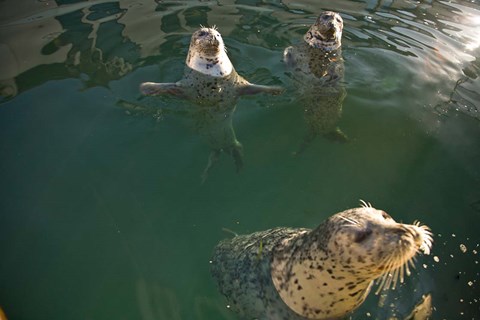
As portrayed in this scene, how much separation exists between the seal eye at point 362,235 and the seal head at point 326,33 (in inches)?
145

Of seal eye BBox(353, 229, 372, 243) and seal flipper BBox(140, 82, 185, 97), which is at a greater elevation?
seal eye BBox(353, 229, 372, 243)

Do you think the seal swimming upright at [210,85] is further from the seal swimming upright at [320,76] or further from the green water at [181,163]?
the seal swimming upright at [320,76]

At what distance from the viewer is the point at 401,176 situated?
4.57m

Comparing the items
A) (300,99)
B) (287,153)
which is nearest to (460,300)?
(287,153)

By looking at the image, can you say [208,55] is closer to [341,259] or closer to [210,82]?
[210,82]

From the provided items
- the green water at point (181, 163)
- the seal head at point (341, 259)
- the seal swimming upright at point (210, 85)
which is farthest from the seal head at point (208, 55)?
the seal head at point (341, 259)

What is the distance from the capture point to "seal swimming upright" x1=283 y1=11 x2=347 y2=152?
4.86 metres

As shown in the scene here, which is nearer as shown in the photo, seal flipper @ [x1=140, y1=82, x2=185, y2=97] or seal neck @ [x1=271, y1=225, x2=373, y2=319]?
seal neck @ [x1=271, y1=225, x2=373, y2=319]

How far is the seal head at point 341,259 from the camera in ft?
6.89

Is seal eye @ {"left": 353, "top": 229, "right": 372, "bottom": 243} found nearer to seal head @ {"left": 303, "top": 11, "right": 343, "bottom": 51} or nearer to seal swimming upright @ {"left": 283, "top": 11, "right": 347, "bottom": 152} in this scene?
seal swimming upright @ {"left": 283, "top": 11, "right": 347, "bottom": 152}

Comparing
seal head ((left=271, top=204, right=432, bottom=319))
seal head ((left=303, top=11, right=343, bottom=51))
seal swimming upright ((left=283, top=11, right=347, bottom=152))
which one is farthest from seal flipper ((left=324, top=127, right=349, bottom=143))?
seal head ((left=271, top=204, right=432, bottom=319))

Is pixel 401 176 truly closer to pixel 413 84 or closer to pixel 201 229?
pixel 413 84

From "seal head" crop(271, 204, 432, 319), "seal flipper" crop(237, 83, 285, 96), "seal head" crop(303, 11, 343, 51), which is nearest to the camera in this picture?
"seal head" crop(271, 204, 432, 319)

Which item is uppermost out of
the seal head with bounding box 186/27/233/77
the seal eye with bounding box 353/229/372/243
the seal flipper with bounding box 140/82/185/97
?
the seal eye with bounding box 353/229/372/243
